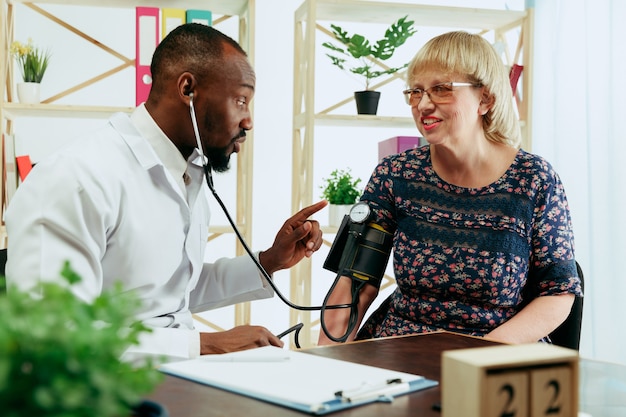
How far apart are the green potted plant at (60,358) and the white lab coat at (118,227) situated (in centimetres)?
77

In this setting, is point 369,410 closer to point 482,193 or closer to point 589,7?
point 482,193

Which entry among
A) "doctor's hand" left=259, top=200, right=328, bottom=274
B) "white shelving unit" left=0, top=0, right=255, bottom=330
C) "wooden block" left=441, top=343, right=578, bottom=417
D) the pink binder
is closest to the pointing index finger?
"doctor's hand" left=259, top=200, right=328, bottom=274

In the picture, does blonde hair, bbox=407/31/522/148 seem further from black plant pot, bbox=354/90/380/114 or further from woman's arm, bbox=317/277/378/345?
black plant pot, bbox=354/90/380/114

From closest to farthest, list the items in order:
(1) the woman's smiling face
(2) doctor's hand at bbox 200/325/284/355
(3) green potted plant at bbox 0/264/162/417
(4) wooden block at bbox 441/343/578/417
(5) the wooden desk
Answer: (3) green potted plant at bbox 0/264/162/417 → (4) wooden block at bbox 441/343/578/417 → (5) the wooden desk → (2) doctor's hand at bbox 200/325/284/355 → (1) the woman's smiling face

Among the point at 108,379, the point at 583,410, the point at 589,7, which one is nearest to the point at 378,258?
the point at 583,410

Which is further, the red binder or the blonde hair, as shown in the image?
the red binder

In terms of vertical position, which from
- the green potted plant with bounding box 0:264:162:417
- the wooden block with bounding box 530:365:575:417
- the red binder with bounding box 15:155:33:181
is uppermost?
the red binder with bounding box 15:155:33:181

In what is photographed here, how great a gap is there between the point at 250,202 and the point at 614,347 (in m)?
1.39

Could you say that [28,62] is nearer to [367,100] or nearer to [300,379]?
[367,100]

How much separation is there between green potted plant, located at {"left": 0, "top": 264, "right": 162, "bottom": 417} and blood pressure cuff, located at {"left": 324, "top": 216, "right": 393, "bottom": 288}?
1.10 m

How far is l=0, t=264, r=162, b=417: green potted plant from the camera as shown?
0.37 m

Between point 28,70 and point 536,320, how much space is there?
1968 mm

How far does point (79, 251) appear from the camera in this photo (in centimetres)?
125

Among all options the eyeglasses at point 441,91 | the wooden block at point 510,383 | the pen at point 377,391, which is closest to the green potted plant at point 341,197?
the eyeglasses at point 441,91
